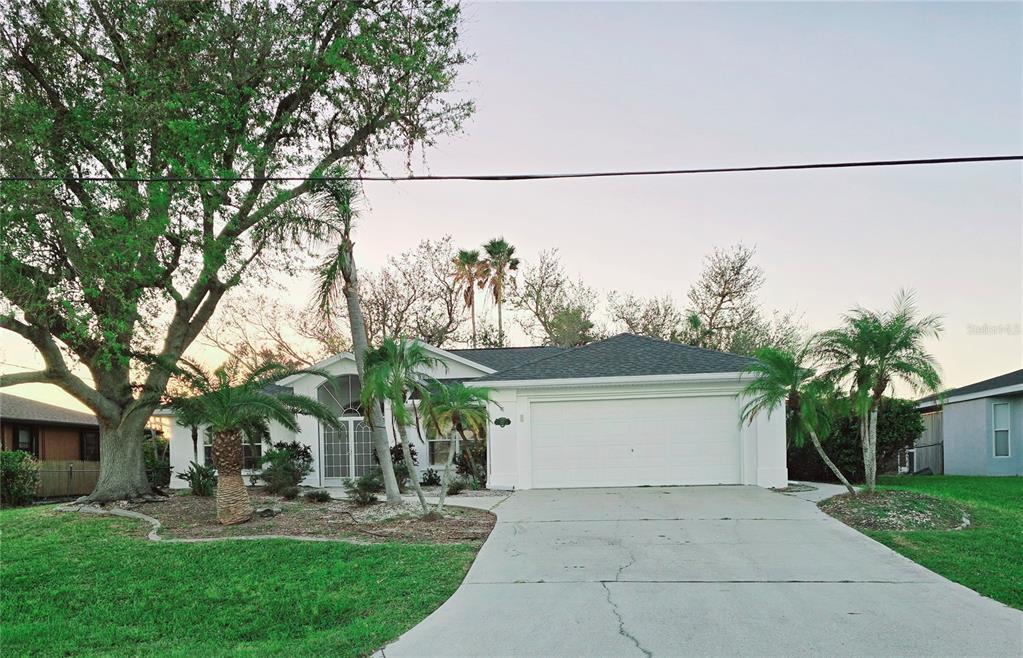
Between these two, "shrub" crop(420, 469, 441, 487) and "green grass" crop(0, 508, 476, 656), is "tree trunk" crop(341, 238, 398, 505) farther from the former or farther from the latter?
"shrub" crop(420, 469, 441, 487)

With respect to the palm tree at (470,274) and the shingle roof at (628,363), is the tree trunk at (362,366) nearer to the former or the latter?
the shingle roof at (628,363)

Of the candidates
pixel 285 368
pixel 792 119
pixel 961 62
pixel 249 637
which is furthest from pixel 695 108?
pixel 249 637

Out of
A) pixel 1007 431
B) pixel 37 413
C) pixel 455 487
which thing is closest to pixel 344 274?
pixel 455 487

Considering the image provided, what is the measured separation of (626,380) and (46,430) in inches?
910

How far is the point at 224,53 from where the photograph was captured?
47.5 feet

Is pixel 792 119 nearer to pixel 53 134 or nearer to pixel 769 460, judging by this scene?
pixel 769 460

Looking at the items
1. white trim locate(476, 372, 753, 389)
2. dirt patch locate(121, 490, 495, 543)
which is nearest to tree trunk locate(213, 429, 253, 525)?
dirt patch locate(121, 490, 495, 543)

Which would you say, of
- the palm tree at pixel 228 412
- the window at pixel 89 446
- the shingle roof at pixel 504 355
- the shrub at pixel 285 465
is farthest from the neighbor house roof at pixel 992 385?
the window at pixel 89 446

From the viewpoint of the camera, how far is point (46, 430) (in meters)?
28.3

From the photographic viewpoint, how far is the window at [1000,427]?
22.7 metres

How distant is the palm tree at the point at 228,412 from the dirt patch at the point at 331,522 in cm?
44

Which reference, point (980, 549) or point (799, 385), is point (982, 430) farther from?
point (980, 549)

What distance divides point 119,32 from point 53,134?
2545mm

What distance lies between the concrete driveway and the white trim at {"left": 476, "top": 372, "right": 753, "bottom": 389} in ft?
17.3
